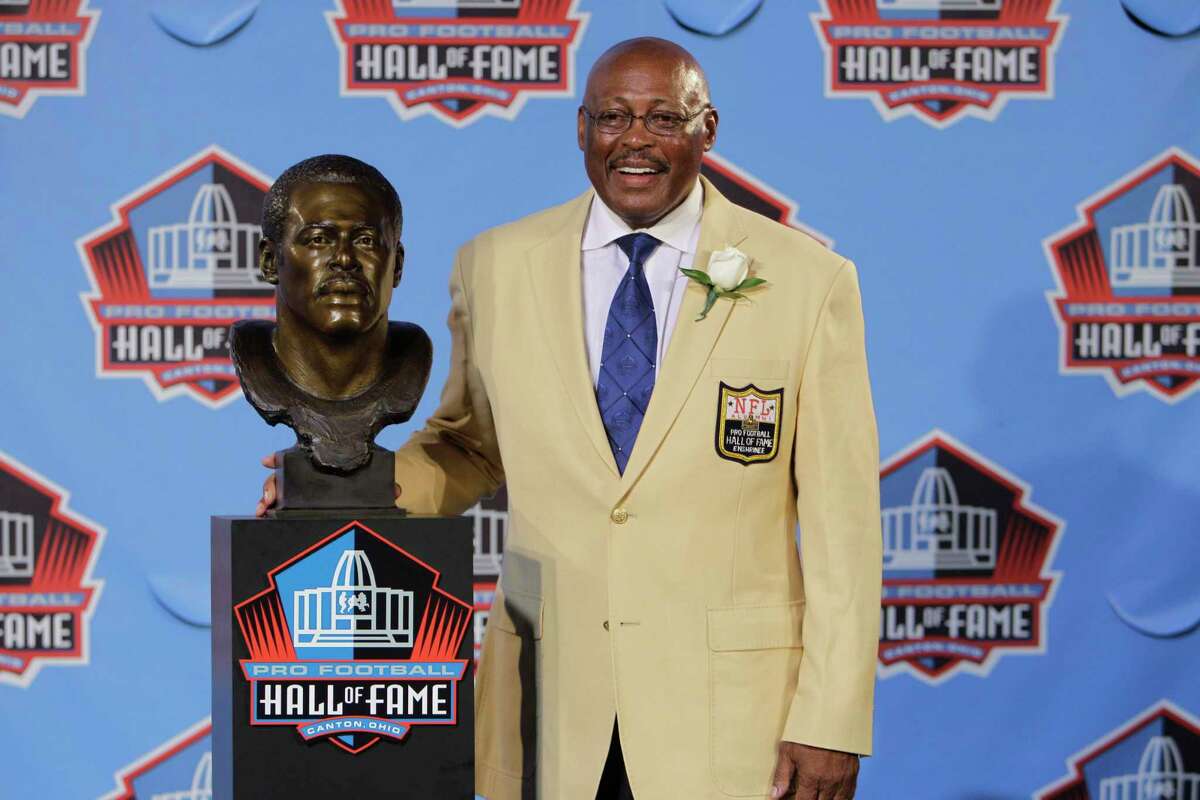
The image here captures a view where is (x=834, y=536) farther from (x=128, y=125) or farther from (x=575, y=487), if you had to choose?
(x=128, y=125)

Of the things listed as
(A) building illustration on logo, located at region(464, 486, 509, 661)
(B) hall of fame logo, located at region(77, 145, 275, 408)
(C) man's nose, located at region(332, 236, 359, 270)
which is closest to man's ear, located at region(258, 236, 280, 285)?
(C) man's nose, located at region(332, 236, 359, 270)

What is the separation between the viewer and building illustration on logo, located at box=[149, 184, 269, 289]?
332cm

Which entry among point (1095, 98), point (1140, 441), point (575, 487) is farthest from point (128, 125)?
point (1140, 441)

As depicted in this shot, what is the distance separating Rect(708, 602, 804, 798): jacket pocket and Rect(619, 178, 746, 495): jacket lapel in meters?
0.26

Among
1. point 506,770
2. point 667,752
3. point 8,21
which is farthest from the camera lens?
point 8,21

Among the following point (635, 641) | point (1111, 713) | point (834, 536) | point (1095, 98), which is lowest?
point (1111, 713)

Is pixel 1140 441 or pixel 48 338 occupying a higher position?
pixel 48 338

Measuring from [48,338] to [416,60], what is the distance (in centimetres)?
102

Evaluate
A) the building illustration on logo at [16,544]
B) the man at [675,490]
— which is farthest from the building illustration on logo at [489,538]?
the man at [675,490]

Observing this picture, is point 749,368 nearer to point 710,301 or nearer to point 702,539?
point 710,301

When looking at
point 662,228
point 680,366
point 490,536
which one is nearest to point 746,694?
point 680,366

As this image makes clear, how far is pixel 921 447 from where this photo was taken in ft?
11.3

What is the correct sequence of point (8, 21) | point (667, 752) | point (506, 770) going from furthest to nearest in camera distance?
point (8, 21) → point (506, 770) → point (667, 752)

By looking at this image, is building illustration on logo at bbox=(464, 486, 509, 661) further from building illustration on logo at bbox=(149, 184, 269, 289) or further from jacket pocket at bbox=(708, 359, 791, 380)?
jacket pocket at bbox=(708, 359, 791, 380)
